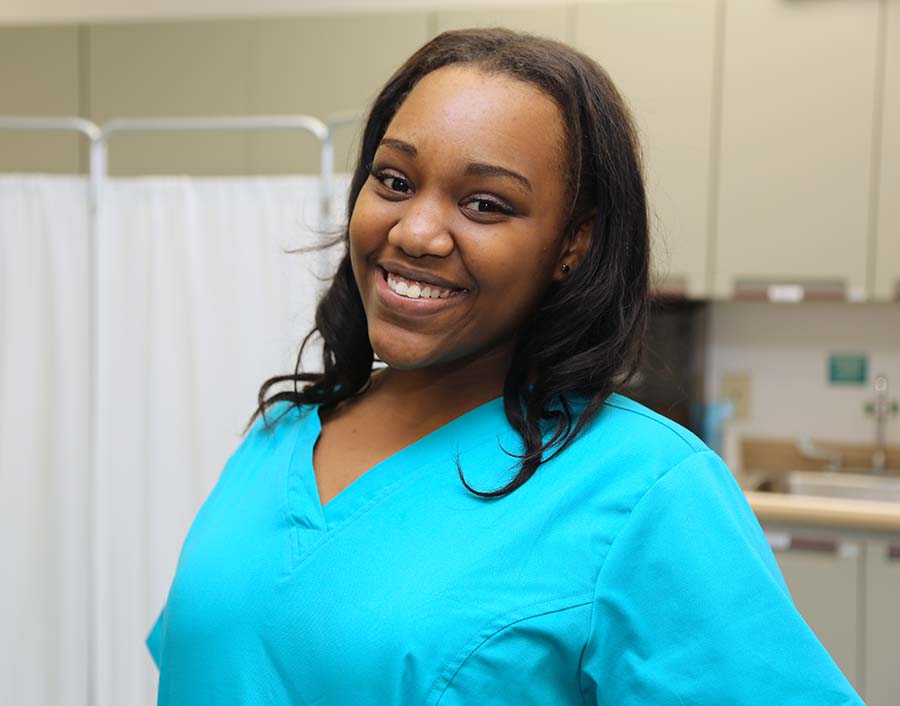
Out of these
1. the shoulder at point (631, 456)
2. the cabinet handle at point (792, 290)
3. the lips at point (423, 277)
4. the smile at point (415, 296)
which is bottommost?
the cabinet handle at point (792, 290)

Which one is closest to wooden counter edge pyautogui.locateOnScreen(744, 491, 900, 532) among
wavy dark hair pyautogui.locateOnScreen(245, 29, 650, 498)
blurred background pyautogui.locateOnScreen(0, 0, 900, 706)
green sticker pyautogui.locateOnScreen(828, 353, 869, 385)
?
blurred background pyautogui.locateOnScreen(0, 0, 900, 706)

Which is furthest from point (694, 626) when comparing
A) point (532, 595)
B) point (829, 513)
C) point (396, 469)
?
point (829, 513)

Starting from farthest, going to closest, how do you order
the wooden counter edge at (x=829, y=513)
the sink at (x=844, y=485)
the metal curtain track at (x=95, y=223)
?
the sink at (x=844, y=485), the wooden counter edge at (x=829, y=513), the metal curtain track at (x=95, y=223)

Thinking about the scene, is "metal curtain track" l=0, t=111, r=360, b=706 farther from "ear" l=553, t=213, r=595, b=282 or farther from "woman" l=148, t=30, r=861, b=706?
"ear" l=553, t=213, r=595, b=282

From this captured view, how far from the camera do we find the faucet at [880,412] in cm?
312

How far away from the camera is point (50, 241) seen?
5.62 ft

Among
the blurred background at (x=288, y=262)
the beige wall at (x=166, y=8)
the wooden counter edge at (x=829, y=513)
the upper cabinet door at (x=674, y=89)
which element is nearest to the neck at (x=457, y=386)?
the blurred background at (x=288, y=262)

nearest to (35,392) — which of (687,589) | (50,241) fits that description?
(50,241)

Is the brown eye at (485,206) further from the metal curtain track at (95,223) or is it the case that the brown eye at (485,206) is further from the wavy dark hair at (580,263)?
the metal curtain track at (95,223)

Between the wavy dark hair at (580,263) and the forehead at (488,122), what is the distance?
0.01 metres

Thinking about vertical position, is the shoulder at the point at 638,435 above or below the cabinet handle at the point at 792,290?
above

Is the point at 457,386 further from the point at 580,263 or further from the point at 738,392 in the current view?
the point at 738,392

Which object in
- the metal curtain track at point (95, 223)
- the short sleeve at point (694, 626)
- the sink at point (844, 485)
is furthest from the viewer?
the sink at point (844, 485)

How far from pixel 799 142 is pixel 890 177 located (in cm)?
27
